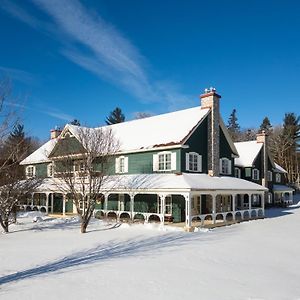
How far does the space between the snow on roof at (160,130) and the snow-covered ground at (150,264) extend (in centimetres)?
766

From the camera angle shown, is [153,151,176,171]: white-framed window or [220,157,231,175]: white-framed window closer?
[153,151,176,171]: white-framed window

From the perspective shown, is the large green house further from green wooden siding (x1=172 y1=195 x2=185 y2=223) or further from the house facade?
the house facade

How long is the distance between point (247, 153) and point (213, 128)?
15.8m

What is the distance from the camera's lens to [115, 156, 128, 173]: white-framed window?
97.8ft

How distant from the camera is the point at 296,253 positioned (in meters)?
15.4

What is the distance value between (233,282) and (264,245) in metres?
7.19

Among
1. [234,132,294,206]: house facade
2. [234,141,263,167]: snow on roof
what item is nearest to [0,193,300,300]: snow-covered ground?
[234,141,263,167]: snow on roof

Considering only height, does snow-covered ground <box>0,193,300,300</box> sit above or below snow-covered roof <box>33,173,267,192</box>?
below

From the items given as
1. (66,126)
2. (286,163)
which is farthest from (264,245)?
(286,163)

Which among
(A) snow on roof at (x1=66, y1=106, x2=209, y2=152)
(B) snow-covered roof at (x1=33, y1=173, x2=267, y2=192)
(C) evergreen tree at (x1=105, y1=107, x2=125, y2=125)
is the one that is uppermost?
(C) evergreen tree at (x1=105, y1=107, x2=125, y2=125)

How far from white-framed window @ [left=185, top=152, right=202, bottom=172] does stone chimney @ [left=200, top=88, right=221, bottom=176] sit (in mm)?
1221

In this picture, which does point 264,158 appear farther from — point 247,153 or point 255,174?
point 255,174

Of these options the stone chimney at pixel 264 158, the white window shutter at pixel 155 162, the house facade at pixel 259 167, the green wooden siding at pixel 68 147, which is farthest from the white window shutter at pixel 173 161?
the stone chimney at pixel 264 158

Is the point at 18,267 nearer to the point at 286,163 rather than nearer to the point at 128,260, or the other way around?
the point at 128,260
